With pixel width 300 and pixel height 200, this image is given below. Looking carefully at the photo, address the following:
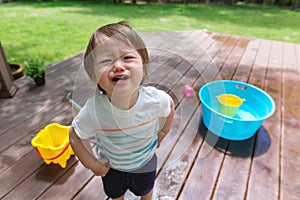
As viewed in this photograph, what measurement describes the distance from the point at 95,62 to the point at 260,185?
109 centimetres

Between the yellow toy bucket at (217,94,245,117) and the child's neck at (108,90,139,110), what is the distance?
3.00 feet

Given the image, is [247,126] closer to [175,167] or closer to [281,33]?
[175,167]

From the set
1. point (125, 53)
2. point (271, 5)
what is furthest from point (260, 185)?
point (271, 5)

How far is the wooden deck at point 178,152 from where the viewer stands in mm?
1119

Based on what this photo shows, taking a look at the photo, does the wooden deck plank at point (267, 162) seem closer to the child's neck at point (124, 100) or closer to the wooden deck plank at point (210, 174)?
the wooden deck plank at point (210, 174)

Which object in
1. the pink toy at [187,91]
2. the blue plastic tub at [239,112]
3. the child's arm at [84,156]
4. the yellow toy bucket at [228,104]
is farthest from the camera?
the pink toy at [187,91]

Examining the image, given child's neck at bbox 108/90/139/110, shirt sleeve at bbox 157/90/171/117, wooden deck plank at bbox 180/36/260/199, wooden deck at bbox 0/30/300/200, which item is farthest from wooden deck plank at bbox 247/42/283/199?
child's neck at bbox 108/90/139/110

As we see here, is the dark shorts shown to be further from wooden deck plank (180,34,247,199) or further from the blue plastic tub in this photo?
the blue plastic tub

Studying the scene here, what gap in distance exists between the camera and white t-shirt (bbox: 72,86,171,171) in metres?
0.66

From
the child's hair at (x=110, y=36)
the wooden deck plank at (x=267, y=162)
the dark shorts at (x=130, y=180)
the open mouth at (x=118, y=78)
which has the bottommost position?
the wooden deck plank at (x=267, y=162)

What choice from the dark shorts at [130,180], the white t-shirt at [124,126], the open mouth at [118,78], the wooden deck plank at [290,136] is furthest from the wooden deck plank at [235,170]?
the open mouth at [118,78]

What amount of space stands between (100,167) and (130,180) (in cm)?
15

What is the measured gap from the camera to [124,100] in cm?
66

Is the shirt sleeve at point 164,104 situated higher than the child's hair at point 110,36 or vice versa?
the child's hair at point 110,36
